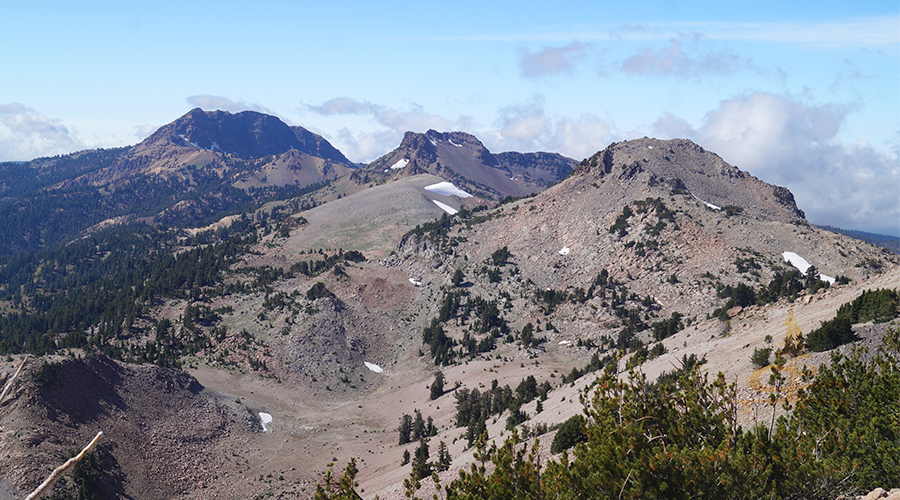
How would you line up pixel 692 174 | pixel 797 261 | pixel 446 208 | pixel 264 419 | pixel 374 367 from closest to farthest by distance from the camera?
pixel 264 419 → pixel 797 261 → pixel 374 367 → pixel 692 174 → pixel 446 208

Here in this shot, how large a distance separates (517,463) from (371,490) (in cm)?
2718

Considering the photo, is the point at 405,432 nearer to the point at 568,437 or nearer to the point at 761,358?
the point at 568,437

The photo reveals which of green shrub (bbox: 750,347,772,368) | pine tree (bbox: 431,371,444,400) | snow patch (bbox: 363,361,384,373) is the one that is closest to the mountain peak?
snow patch (bbox: 363,361,384,373)

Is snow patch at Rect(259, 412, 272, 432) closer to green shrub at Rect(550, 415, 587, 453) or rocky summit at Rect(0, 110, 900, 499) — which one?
rocky summit at Rect(0, 110, 900, 499)

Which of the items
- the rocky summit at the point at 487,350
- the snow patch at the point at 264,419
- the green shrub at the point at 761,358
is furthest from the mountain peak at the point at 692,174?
the green shrub at the point at 761,358

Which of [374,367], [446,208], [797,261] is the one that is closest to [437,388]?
[374,367]

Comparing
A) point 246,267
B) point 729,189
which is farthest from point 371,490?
point 729,189

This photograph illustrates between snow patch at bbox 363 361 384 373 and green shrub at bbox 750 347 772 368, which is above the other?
green shrub at bbox 750 347 772 368

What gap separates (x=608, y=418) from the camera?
13.9 metres

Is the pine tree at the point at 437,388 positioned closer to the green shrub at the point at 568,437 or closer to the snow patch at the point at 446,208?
the green shrub at the point at 568,437

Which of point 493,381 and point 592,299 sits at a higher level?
point 592,299

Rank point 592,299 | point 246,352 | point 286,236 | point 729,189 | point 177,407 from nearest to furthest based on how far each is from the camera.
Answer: point 177,407
point 246,352
point 592,299
point 729,189
point 286,236

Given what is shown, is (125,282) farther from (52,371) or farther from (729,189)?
(729,189)

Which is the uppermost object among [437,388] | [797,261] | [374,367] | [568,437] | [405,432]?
[797,261]
